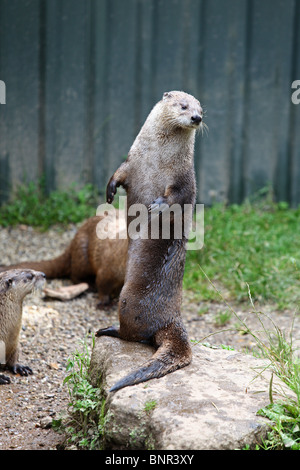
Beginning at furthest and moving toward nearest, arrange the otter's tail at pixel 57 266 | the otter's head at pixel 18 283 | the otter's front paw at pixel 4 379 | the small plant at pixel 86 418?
the otter's tail at pixel 57 266 < the otter's head at pixel 18 283 < the otter's front paw at pixel 4 379 < the small plant at pixel 86 418

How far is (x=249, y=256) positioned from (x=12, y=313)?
7.33ft

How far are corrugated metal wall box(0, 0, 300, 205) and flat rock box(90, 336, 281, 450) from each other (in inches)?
144

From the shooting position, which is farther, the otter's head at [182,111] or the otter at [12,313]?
the otter at [12,313]

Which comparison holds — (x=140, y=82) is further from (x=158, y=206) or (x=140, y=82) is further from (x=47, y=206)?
(x=158, y=206)

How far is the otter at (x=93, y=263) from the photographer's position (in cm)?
474

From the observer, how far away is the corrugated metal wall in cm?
630

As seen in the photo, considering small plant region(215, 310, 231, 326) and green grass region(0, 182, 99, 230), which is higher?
green grass region(0, 182, 99, 230)

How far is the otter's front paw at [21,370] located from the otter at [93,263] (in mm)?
1155

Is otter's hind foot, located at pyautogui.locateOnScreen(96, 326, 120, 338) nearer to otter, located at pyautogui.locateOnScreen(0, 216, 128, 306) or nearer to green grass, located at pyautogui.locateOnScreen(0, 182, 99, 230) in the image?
otter, located at pyautogui.locateOnScreen(0, 216, 128, 306)

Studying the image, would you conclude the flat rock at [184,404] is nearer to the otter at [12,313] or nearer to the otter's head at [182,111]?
the otter at [12,313]

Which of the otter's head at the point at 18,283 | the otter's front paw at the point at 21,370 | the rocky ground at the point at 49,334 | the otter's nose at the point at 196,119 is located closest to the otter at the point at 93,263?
the rocky ground at the point at 49,334

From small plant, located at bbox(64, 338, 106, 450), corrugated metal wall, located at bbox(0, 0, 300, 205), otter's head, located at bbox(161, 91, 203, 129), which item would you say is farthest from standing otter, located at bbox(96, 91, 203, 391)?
corrugated metal wall, located at bbox(0, 0, 300, 205)

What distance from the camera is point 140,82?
652cm

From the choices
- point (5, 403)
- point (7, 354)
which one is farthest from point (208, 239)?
point (5, 403)
